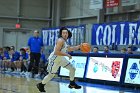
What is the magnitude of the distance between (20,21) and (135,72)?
18879mm

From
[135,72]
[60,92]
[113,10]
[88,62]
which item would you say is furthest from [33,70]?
[113,10]

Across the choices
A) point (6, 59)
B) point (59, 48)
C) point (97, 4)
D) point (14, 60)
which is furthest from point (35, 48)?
point (59, 48)

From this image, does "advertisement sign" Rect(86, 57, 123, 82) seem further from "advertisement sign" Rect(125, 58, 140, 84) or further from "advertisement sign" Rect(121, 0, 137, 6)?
"advertisement sign" Rect(121, 0, 137, 6)

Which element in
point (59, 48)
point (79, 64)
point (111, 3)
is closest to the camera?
point (59, 48)

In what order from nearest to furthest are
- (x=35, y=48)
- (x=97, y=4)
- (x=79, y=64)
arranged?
(x=79, y=64) → (x=35, y=48) → (x=97, y=4)

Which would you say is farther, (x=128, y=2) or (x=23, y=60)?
(x=23, y=60)

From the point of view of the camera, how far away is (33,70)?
1616cm

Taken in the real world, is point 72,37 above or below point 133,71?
above

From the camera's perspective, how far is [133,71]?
11750 millimetres

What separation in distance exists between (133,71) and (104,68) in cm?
152

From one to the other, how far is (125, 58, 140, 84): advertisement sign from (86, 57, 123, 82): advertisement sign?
1.24ft

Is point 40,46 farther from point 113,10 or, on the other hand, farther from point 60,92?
point 113,10

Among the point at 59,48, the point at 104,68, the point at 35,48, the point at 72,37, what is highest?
the point at 72,37

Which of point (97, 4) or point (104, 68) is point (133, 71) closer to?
point (104, 68)
